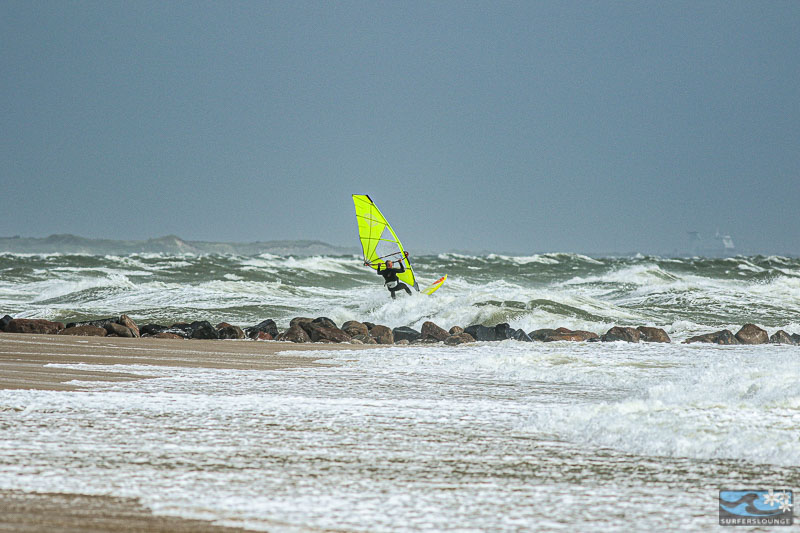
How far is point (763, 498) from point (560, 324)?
10954mm

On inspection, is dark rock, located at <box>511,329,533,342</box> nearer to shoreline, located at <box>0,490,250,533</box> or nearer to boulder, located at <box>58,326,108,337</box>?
boulder, located at <box>58,326,108,337</box>

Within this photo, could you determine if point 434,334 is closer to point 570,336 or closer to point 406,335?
point 406,335

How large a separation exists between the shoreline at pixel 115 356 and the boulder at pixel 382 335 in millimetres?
2042

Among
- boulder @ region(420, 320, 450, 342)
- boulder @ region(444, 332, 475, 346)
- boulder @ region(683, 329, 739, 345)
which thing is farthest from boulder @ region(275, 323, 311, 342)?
boulder @ region(683, 329, 739, 345)

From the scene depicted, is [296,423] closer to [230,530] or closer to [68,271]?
[230,530]

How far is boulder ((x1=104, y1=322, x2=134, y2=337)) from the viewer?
1030cm

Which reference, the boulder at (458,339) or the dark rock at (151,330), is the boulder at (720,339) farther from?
the dark rock at (151,330)

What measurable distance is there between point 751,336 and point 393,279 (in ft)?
27.5

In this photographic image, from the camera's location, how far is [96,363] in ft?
22.4

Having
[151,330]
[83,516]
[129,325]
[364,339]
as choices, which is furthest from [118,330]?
[83,516]

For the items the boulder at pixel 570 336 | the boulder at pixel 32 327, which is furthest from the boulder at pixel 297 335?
the boulder at pixel 570 336

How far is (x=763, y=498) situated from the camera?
292 centimetres

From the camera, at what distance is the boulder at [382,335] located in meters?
11.8

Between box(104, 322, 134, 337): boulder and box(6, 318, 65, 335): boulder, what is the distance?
3.52 ft
